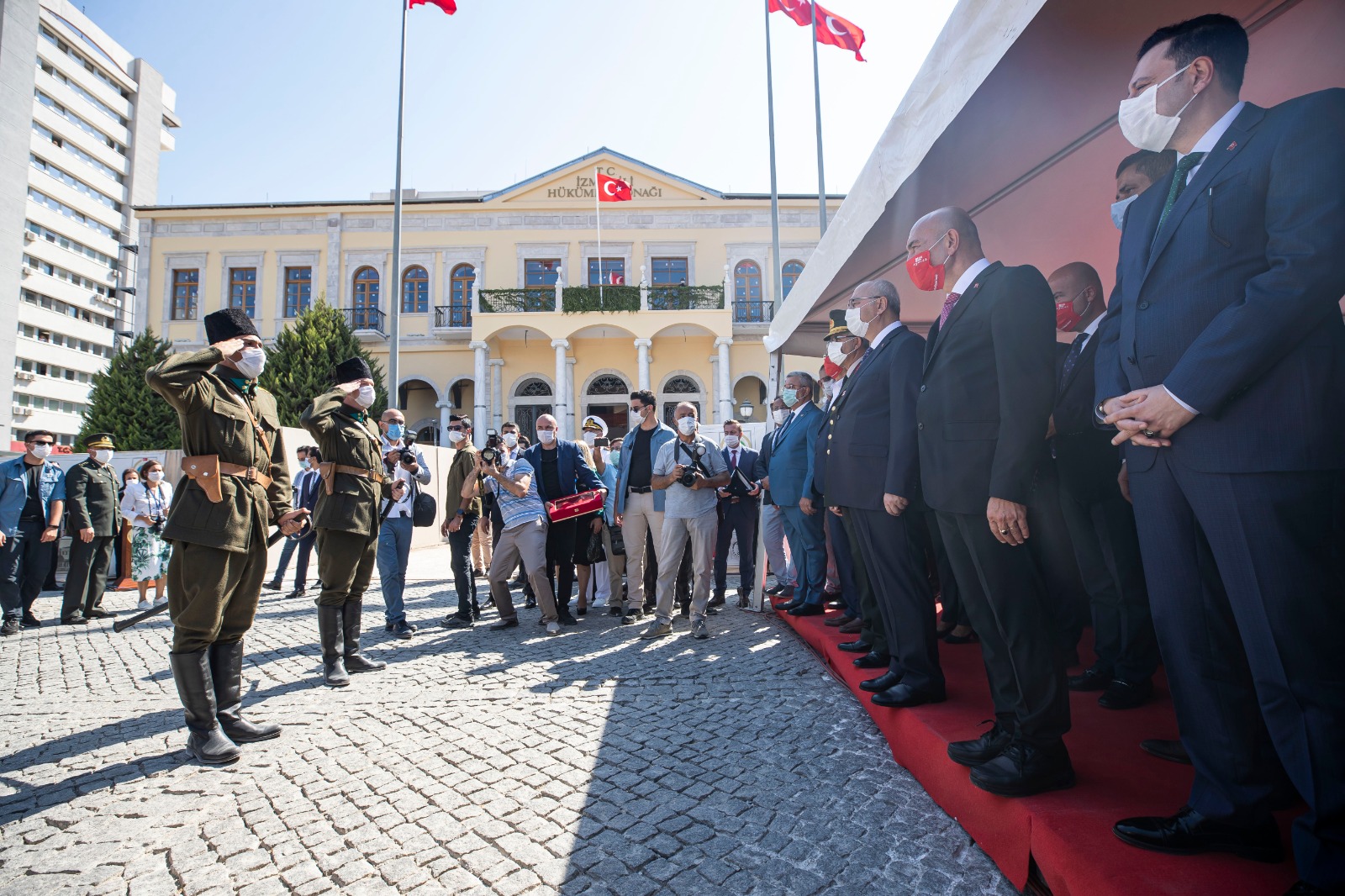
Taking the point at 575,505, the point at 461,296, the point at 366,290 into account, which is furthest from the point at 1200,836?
the point at 366,290

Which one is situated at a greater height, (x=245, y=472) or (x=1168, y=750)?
(x=245, y=472)

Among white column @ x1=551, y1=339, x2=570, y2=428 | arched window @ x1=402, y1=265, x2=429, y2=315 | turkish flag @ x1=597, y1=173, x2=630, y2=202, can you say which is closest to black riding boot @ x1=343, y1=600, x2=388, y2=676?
turkish flag @ x1=597, y1=173, x2=630, y2=202

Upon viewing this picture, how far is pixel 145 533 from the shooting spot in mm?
7703

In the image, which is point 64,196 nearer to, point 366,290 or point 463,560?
point 366,290

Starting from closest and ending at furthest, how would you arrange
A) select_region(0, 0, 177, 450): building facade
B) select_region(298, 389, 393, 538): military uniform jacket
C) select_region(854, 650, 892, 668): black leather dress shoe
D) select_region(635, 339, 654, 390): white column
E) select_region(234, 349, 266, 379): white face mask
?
select_region(234, 349, 266, 379): white face mask → select_region(854, 650, 892, 668): black leather dress shoe → select_region(298, 389, 393, 538): military uniform jacket → select_region(635, 339, 654, 390): white column → select_region(0, 0, 177, 450): building facade

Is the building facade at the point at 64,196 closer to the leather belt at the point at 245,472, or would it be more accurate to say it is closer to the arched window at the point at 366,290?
the arched window at the point at 366,290

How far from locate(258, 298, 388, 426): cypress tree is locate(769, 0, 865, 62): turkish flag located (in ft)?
45.1

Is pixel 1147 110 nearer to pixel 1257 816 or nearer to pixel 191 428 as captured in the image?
pixel 1257 816

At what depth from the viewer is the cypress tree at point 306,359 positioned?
1895 cm

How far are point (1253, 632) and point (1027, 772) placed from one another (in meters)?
0.80

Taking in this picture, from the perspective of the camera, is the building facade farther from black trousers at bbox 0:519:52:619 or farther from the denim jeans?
the denim jeans

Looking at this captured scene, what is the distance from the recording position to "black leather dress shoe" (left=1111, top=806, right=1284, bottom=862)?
153 centimetres

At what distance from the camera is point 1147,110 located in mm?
1801

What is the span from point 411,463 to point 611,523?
2108 millimetres
